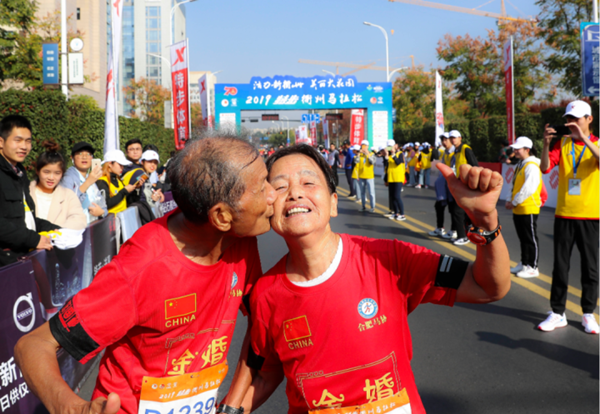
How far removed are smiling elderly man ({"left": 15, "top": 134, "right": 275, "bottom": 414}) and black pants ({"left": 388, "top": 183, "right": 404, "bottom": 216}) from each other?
11070mm

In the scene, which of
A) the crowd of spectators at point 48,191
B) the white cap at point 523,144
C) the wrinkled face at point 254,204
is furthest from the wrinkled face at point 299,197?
the white cap at point 523,144

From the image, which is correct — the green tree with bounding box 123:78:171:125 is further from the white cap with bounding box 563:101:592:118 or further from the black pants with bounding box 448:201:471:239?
the white cap with bounding box 563:101:592:118

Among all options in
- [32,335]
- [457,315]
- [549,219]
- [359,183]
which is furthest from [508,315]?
[359,183]

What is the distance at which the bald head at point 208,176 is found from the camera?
5.68 feet

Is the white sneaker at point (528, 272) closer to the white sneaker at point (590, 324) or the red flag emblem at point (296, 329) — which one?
the white sneaker at point (590, 324)

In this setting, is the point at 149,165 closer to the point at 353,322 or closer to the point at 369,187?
the point at 369,187

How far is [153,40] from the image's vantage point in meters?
121

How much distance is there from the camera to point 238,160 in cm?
176

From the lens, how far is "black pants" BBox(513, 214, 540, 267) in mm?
6961

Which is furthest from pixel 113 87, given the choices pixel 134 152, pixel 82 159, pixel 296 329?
pixel 296 329

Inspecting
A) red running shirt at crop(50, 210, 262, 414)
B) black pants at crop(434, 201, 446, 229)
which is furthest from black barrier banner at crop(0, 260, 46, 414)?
black pants at crop(434, 201, 446, 229)

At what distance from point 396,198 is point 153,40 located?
121m

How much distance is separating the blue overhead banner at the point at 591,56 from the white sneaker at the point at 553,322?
32.2 ft

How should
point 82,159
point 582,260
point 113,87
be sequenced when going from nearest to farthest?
point 582,260 < point 82,159 < point 113,87
